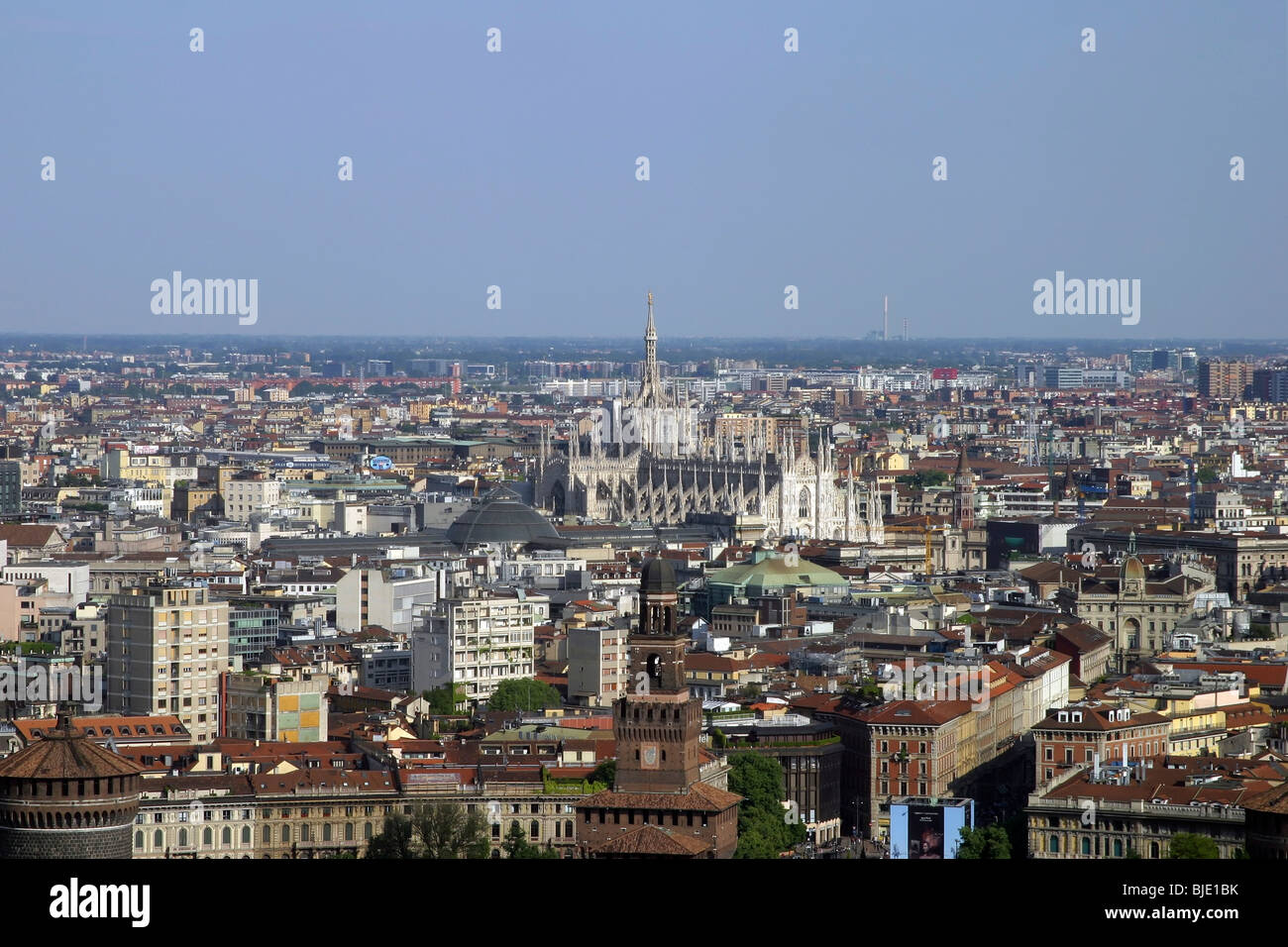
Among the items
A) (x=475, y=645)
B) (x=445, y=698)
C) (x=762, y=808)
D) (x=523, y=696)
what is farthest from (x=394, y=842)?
(x=475, y=645)

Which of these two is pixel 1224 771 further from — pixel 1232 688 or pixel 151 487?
pixel 151 487

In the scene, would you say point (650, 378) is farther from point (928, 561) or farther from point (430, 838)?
point (430, 838)

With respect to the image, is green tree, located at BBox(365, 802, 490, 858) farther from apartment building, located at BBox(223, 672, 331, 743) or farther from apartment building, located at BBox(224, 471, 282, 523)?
apartment building, located at BBox(224, 471, 282, 523)

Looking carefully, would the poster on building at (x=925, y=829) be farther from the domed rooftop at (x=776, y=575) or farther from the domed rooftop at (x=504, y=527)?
the domed rooftop at (x=504, y=527)

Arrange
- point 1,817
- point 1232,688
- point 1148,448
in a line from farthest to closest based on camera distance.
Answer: point 1148,448, point 1232,688, point 1,817

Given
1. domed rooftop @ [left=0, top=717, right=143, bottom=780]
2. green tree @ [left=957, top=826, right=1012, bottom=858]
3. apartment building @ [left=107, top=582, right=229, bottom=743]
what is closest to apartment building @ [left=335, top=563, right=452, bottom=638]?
apartment building @ [left=107, top=582, right=229, bottom=743]

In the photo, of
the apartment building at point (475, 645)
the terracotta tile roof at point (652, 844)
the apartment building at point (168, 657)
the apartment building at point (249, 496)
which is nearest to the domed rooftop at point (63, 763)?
the terracotta tile roof at point (652, 844)
